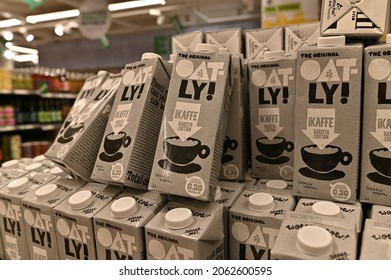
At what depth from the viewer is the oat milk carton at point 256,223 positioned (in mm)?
864

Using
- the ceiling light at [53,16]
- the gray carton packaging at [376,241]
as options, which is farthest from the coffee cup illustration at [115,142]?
the ceiling light at [53,16]

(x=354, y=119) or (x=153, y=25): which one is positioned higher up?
(x=153, y=25)

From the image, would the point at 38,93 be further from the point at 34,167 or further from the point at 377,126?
the point at 377,126

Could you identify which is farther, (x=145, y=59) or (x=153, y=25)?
(x=153, y=25)

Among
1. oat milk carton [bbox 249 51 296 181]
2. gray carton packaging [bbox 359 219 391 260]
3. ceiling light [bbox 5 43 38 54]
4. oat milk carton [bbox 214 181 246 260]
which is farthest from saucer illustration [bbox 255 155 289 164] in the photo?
ceiling light [bbox 5 43 38 54]

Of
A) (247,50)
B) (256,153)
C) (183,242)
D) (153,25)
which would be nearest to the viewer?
(183,242)

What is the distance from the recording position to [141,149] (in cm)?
103

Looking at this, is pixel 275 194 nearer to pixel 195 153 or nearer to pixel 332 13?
pixel 195 153

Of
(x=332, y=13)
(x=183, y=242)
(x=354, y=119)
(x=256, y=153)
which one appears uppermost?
(x=332, y=13)

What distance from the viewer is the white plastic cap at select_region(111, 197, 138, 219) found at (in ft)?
2.96

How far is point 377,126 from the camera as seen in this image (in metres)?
0.87

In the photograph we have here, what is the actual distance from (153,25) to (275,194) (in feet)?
23.7

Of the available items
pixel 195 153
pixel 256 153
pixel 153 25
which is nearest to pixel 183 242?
pixel 195 153

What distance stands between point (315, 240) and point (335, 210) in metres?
0.17
